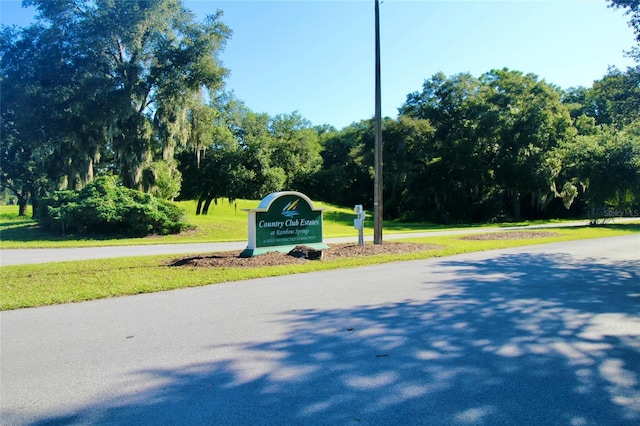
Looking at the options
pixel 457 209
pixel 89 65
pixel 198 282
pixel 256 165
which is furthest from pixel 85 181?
pixel 457 209

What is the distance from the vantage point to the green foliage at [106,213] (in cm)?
1844

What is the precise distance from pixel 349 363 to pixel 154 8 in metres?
23.7

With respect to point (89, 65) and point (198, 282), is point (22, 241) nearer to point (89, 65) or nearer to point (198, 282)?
point (89, 65)

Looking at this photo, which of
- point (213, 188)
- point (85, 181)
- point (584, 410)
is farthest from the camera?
point (213, 188)

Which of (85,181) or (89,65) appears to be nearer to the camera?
(89,65)

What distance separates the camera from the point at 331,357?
13.1 ft

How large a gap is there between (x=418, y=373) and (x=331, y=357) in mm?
829

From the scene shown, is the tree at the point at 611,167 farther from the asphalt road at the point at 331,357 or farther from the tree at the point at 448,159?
the asphalt road at the point at 331,357

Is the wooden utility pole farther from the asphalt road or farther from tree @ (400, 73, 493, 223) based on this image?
tree @ (400, 73, 493, 223)

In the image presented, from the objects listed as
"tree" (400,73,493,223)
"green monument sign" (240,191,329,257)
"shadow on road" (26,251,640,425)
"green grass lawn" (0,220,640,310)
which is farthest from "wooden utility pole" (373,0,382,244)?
"tree" (400,73,493,223)

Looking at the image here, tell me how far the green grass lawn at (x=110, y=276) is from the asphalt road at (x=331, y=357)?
1.89 ft

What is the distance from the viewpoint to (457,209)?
38.7 m

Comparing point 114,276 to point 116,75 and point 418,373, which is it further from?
point 116,75

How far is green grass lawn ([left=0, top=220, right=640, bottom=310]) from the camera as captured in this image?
22.3 feet
